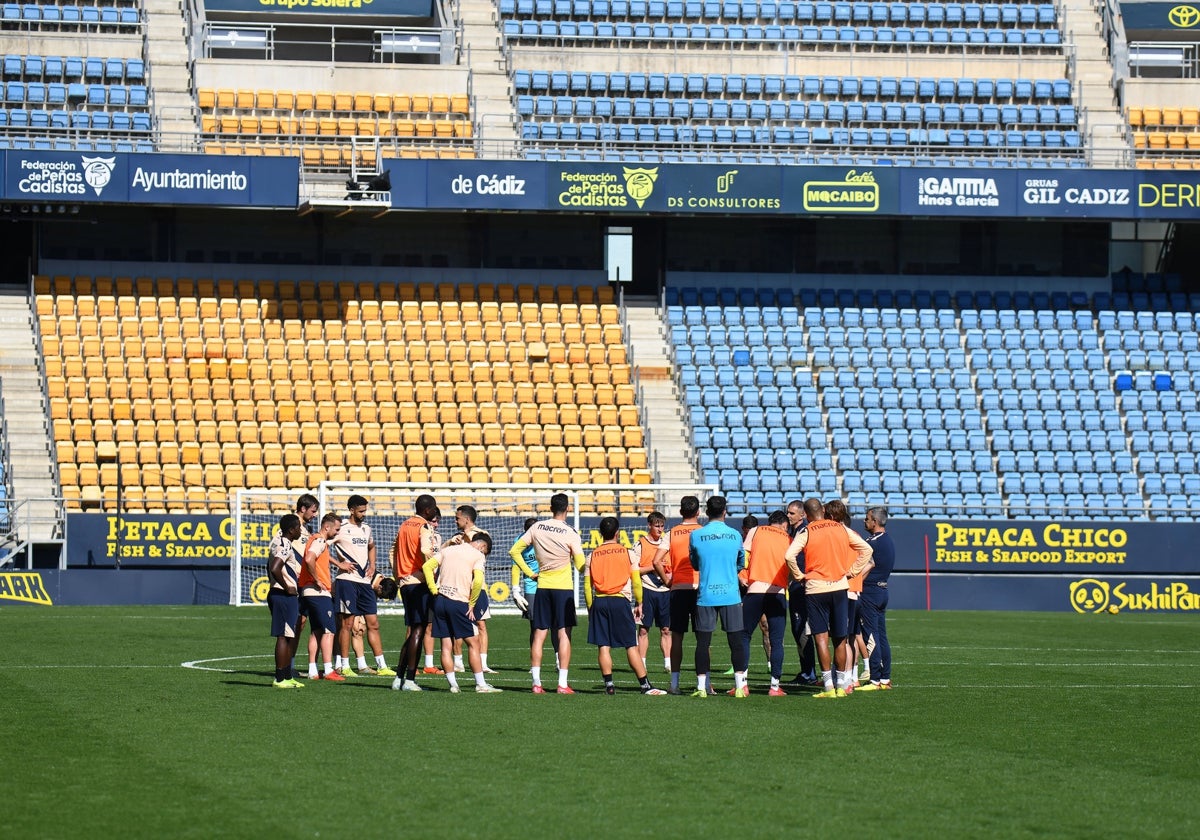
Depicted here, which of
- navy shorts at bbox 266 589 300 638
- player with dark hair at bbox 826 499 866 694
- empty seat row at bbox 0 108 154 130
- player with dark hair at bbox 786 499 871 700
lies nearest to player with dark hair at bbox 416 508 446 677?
navy shorts at bbox 266 589 300 638

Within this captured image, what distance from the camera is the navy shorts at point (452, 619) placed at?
18.1 m

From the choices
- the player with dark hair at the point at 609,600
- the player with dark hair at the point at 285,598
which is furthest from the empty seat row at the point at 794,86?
the player with dark hair at the point at 609,600

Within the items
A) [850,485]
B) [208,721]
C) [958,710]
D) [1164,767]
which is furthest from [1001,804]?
[850,485]

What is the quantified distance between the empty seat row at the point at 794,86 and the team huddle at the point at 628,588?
29918 millimetres

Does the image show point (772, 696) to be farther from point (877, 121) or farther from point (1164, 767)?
point (877, 121)

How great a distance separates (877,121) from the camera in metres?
47.8

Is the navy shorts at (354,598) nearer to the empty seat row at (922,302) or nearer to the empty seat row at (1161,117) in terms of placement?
the empty seat row at (922,302)

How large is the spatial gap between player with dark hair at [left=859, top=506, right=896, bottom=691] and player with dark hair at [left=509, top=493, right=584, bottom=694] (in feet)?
10.8

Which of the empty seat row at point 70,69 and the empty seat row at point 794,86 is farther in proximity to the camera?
the empty seat row at point 794,86

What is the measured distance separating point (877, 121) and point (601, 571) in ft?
104

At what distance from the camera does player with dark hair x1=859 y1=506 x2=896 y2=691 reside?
19281 mm

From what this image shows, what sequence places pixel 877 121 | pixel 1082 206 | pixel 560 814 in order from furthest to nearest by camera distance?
pixel 877 121
pixel 1082 206
pixel 560 814

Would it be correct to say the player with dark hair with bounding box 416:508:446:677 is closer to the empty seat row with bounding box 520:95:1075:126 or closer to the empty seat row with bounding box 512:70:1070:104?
the empty seat row with bounding box 520:95:1075:126

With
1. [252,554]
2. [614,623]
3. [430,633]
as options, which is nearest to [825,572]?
[614,623]
